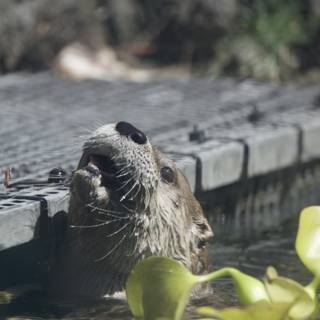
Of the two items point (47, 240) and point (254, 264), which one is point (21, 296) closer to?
point (47, 240)

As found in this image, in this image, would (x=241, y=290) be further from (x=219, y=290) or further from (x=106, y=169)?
(x=219, y=290)

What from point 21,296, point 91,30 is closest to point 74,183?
point 21,296

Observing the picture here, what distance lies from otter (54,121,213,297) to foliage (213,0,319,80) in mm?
6021

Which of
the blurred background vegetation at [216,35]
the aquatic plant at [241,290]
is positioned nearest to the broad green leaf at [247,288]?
the aquatic plant at [241,290]

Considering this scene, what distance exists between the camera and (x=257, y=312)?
159 inches

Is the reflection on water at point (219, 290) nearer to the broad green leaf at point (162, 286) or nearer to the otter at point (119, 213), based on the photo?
the otter at point (119, 213)

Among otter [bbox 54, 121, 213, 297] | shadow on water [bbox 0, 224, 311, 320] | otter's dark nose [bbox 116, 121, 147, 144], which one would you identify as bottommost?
shadow on water [bbox 0, 224, 311, 320]

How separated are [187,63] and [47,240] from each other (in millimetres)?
6451

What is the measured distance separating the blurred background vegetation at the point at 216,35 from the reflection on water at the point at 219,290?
13.9 ft

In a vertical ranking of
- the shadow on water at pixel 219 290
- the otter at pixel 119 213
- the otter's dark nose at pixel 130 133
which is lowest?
the shadow on water at pixel 219 290

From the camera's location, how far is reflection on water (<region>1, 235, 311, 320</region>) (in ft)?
17.7

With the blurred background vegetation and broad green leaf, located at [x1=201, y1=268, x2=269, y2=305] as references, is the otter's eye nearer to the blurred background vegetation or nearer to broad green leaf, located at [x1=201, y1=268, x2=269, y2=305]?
broad green leaf, located at [x1=201, y1=268, x2=269, y2=305]

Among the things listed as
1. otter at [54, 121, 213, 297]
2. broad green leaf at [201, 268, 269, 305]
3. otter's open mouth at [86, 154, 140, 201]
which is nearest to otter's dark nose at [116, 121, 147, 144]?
otter at [54, 121, 213, 297]

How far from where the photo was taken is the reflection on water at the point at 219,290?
539 cm
